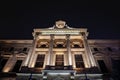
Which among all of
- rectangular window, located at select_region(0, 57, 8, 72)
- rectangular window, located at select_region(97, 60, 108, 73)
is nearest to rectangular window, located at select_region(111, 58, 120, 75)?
rectangular window, located at select_region(97, 60, 108, 73)

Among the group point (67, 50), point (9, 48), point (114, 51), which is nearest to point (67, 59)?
point (67, 50)

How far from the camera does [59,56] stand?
3441 cm

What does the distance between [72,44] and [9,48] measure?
12.9m

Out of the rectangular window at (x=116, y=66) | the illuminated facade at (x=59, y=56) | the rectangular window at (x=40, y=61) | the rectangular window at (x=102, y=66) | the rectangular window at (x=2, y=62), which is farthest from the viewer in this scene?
the rectangular window at (x=2, y=62)

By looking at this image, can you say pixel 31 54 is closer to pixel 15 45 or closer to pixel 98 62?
pixel 15 45

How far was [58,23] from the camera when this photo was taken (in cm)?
3972

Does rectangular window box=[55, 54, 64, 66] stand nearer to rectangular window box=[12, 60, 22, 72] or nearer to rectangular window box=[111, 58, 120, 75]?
rectangular window box=[12, 60, 22, 72]

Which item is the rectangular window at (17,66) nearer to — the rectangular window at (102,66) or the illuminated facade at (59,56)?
the illuminated facade at (59,56)

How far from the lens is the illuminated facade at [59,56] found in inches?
1086

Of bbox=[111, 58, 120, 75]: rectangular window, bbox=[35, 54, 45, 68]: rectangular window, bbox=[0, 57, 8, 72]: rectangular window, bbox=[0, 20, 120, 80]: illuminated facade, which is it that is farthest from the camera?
bbox=[0, 57, 8, 72]: rectangular window

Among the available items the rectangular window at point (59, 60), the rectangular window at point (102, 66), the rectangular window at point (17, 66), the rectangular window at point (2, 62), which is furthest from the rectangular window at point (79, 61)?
the rectangular window at point (2, 62)

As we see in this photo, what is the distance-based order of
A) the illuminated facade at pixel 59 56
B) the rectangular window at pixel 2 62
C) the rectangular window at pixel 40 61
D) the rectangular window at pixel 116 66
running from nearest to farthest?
the illuminated facade at pixel 59 56
the rectangular window at pixel 116 66
the rectangular window at pixel 40 61
the rectangular window at pixel 2 62

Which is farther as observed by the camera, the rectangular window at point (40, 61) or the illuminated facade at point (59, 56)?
the rectangular window at point (40, 61)

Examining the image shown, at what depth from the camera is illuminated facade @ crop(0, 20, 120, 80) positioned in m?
27.6
